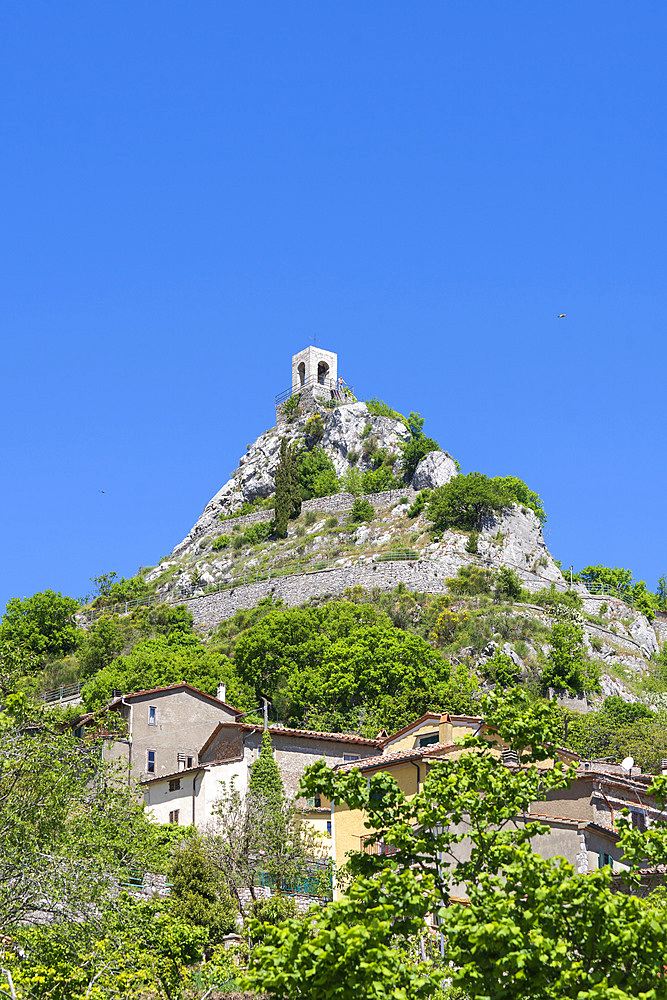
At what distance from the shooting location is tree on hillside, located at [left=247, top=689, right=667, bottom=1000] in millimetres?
11625

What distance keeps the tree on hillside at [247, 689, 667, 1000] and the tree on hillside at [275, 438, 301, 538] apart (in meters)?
90.6

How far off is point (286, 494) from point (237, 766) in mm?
65121

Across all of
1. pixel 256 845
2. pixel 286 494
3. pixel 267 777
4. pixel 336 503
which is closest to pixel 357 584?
pixel 336 503

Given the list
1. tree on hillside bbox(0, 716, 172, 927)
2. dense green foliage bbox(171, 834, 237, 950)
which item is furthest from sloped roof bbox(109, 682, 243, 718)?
tree on hillside bbox(0, 716, 172, 927)

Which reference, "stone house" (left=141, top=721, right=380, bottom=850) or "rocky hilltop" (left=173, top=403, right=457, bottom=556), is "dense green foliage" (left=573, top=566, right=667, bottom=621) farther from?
"stone house" (left=141, top=721, right=380, bottom=850)

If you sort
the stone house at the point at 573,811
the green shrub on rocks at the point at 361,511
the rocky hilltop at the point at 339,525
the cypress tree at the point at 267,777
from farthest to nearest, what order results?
the green shrub on rocks at the point at 361,511, the rocky hilltop at the point at 339,525, the cypress tree at the point at 267,777, the stone house at the point at 573,811

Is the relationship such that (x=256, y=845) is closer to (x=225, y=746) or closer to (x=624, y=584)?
(x=225, y=746)

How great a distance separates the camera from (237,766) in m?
42.6

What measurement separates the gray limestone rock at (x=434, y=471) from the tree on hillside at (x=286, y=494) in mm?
11805

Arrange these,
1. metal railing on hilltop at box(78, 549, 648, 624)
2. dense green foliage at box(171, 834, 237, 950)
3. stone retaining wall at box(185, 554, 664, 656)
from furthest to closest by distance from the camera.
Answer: metal railing on hilltop at box(78, 549, 648, 624) < stone retaining wall at box(185, 554, 664, 656) < dense green foliage at box(171, 834, 237, 950)

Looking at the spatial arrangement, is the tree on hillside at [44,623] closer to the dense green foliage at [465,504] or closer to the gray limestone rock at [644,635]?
the dense green foliage at [465,504]

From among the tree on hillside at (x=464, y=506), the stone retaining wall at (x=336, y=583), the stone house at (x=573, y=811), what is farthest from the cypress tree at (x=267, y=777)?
the tree on hillside at (x=464, y=506)

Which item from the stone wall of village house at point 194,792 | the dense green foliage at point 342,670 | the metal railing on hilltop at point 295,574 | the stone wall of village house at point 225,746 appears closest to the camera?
the stone wall of village house at point 194,792

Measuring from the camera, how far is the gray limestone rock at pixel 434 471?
100 metres
